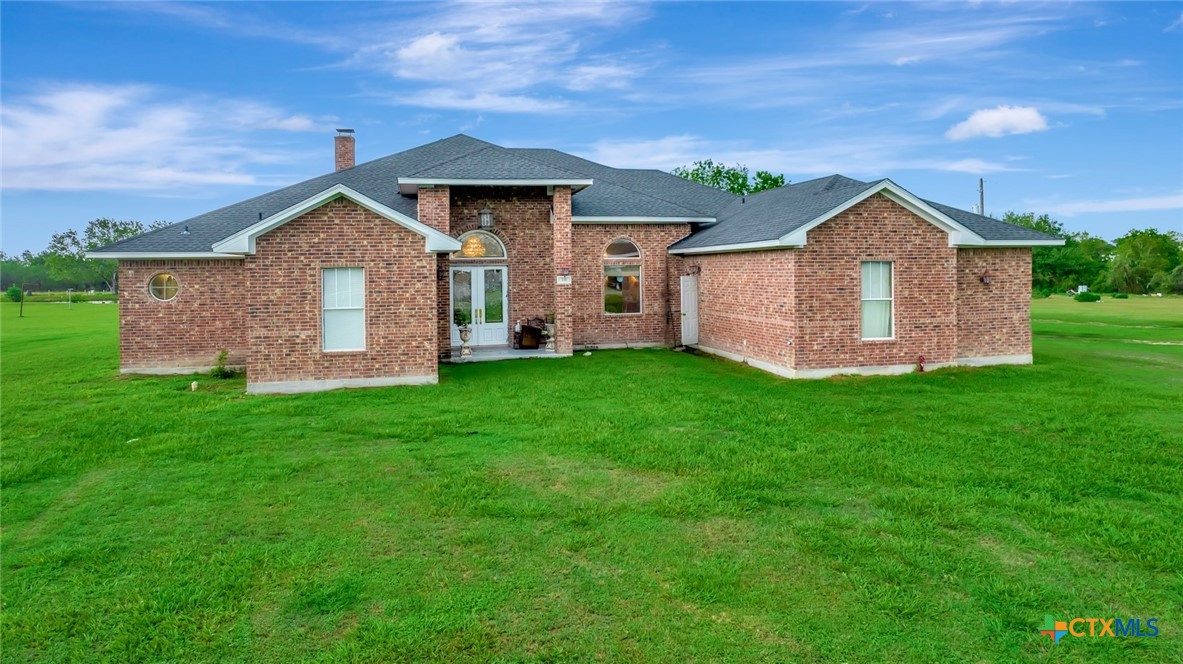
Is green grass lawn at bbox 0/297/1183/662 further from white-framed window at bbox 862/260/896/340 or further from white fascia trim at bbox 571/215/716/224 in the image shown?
white fascia trim at bbox 571/215/716/224

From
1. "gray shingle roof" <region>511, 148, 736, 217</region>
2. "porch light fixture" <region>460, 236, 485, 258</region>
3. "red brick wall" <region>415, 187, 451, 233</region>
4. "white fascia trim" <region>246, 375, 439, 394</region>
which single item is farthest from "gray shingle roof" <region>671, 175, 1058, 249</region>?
"white fascia trim" <region>246, 375, 439, 394</region>

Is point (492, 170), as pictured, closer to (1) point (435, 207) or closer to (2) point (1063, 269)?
(1) point (435, 207)

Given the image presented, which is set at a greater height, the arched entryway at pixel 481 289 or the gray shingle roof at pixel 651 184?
the gray shingle roof at pixel 651 184

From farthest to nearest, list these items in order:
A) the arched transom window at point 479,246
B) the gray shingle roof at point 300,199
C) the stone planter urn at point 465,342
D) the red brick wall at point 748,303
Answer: the arched transom window at point 479,246 < the stone planter urn at point 465,342 < the gray shingle roof at point 300,199 < the red brick wall at point 748,303

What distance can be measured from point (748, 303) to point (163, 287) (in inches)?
517

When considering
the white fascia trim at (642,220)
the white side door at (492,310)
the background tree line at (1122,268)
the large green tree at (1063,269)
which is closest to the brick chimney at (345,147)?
the white side door at (492,310)

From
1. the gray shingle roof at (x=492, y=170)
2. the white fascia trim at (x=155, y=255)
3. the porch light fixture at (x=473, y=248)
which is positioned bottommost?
the white fascia trim at (x=155, y=255)

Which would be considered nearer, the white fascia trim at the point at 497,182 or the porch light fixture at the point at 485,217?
the white fascia trim at the point at 497,182

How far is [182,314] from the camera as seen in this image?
53.9ft

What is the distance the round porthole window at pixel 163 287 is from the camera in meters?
16.3

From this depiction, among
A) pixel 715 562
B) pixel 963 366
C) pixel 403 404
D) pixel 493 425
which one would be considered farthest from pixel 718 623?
pixel 963 366

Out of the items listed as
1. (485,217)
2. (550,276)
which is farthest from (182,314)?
(550,276)

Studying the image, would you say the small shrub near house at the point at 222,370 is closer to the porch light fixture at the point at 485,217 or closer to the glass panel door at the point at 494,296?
the glass panel door at the point at 494,296

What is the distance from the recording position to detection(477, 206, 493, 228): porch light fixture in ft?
59.7
